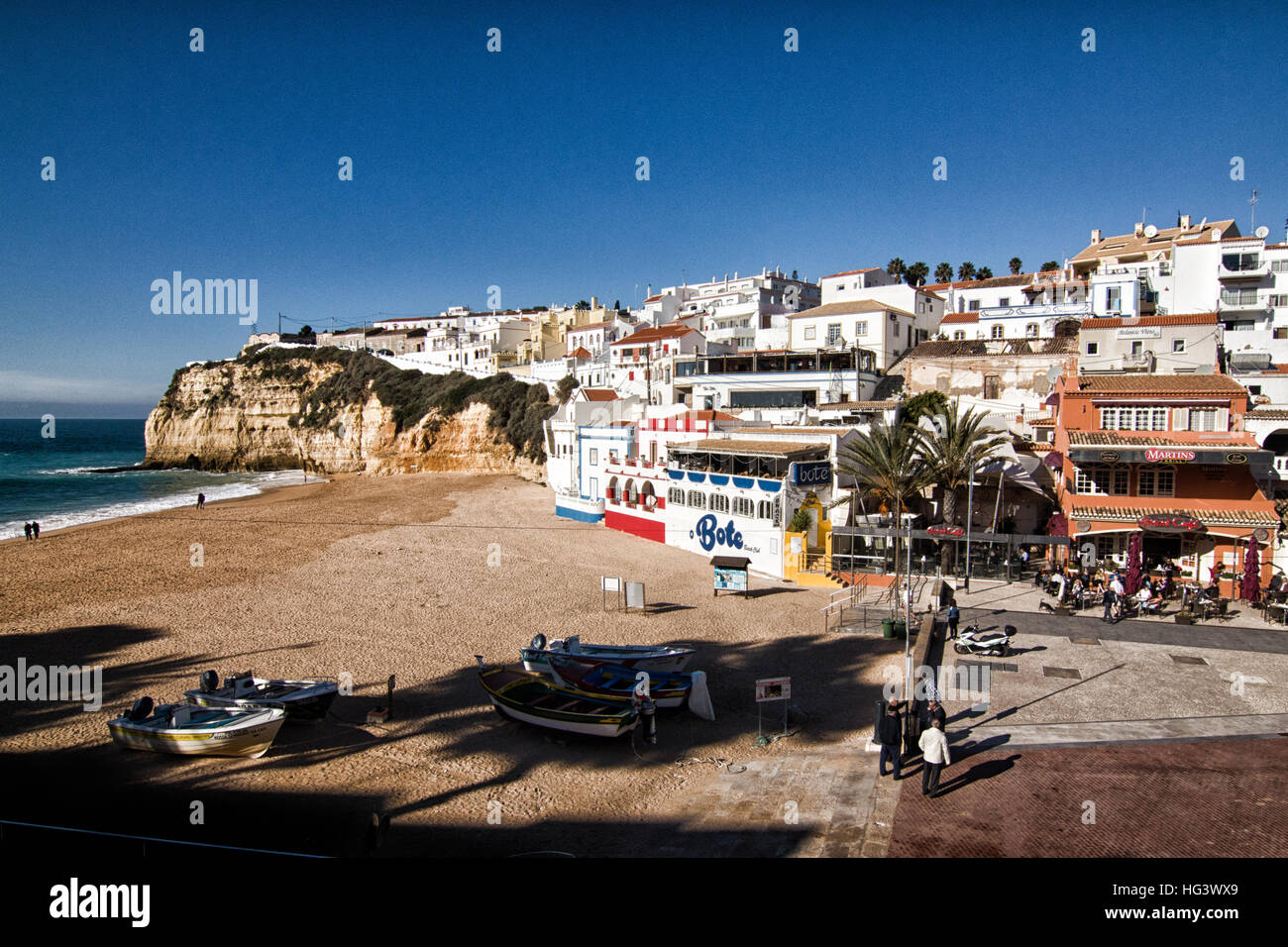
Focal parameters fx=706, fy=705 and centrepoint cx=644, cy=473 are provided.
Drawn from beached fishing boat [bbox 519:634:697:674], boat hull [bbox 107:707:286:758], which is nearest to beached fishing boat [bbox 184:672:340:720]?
boat hull [bbox 107:707:286:758]

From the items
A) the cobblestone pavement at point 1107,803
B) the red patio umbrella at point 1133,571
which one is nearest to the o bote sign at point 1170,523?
the red patio umbrella at point 1133,571

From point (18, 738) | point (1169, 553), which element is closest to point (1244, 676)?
point (1169, 553)

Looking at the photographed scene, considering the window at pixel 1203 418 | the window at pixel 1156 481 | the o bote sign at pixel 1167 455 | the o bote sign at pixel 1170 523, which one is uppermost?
the window at pixel 1203 418

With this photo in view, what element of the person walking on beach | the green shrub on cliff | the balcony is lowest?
the person walking on beach

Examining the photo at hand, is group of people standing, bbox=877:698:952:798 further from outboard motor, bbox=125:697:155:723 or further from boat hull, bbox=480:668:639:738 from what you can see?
outboard motor, bbox=125:697:155:723

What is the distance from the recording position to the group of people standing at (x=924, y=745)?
34.8 ft

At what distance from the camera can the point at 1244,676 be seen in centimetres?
1531

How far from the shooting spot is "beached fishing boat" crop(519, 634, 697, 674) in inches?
658

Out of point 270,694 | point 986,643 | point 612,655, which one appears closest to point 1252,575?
point 986,643

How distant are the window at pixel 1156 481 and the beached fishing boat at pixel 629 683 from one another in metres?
17.6

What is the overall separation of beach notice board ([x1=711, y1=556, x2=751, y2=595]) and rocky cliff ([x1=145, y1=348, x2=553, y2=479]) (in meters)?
36.1

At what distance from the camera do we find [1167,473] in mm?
23078

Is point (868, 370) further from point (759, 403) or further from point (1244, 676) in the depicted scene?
point (1244, 676)

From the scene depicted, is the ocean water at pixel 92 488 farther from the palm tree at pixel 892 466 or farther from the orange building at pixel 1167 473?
the orange building at pixel 1167 473
